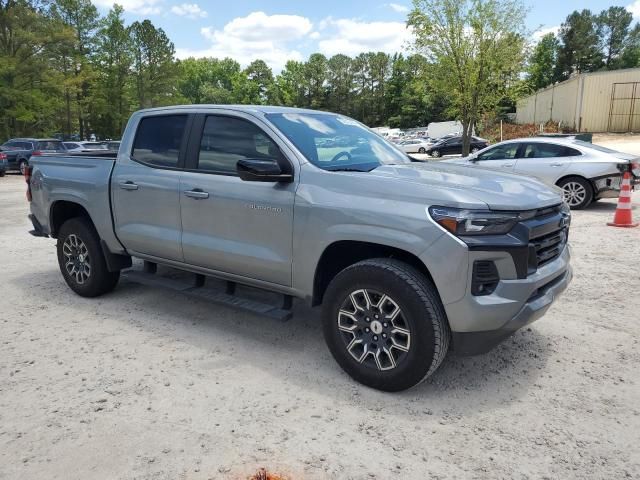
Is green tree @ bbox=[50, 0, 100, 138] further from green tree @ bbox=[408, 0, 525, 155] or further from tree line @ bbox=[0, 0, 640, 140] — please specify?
green tree @ bbox=[408, 0, 525, 155]

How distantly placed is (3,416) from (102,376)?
25.7 inches

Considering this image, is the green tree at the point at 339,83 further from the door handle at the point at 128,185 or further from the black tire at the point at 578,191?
the door handle at the point at 128,185

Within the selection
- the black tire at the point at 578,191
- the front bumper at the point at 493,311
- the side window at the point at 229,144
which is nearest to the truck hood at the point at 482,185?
the front bumper at the point at 493,311

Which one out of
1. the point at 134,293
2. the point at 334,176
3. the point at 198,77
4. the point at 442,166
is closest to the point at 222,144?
the point at 334,176

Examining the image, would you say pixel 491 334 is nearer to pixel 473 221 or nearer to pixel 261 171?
pixel 473 221

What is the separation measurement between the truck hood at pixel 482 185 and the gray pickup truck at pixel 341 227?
0.6 inches

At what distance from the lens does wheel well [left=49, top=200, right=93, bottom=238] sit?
5625mm

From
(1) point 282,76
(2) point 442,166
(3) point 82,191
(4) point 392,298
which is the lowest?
(4) point 392,298

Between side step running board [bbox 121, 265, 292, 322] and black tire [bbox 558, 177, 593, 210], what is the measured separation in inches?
334

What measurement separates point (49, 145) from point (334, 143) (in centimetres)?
2332

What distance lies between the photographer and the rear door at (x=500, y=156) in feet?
36.7

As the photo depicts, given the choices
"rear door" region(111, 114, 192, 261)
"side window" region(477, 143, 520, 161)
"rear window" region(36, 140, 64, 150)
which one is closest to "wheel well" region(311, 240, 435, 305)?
"rear door" region(111, 114, 192, 261)

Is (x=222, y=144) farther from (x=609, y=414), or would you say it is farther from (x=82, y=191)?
(x=609, y=414)

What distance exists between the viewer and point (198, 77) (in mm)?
112188
